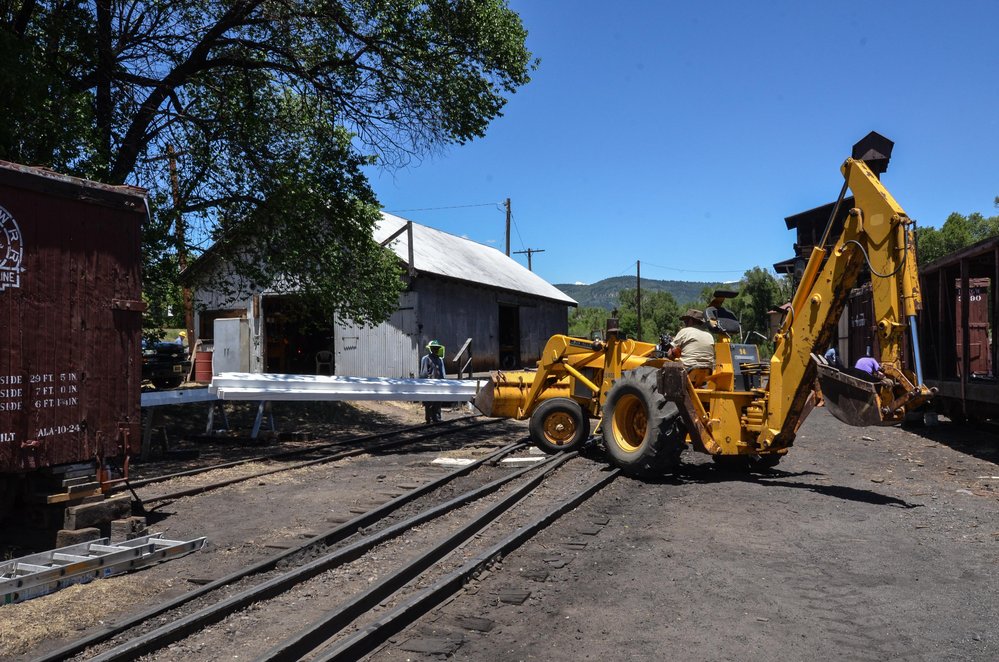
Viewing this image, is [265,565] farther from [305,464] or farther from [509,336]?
[509,336]

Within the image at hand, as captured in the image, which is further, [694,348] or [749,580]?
[694,348]

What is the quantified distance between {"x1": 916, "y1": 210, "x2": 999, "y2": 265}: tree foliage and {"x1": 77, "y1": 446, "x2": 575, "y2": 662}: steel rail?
49.2 meters

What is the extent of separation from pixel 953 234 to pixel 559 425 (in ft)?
165

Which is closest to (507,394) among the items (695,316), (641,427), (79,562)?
(641,427)

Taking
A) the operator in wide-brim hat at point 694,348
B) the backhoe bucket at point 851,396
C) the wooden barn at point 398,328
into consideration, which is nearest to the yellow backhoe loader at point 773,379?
the backhoe bucket at point 851,396

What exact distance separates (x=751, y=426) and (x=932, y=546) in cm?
280

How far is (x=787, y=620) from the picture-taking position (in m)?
4.60

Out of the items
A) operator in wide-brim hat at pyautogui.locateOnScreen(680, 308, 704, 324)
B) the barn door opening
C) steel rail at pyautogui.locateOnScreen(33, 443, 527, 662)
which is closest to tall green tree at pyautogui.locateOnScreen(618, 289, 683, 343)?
the barn door opening

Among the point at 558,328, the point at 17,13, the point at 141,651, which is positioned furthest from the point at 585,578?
the point at 558,328

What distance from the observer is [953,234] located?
5084cm

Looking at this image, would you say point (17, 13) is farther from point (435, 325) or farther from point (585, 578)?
point (435, 325)

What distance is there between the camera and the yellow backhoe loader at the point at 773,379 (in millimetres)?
7371

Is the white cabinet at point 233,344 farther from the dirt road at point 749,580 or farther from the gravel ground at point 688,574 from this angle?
the dirt road at point 749,580

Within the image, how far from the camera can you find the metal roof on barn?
2598 centimetres
